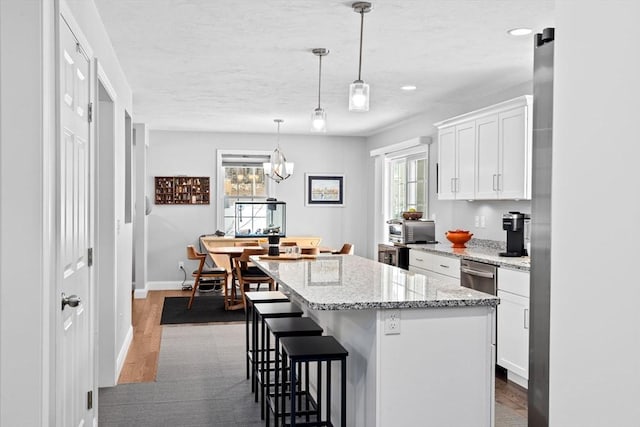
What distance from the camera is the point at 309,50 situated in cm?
450

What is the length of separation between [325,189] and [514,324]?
→ 5875 millimetres

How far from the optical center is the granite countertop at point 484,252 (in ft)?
14.6

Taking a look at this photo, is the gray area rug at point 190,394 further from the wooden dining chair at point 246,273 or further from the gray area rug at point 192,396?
the wooden dining chair at point 246,273

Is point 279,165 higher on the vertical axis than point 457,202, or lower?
higher

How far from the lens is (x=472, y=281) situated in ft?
16.4

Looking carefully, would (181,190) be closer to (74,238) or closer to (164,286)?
(164,286)

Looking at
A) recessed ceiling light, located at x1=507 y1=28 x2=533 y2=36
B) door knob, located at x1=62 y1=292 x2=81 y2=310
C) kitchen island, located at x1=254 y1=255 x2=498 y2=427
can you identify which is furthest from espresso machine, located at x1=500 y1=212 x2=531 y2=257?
door knob, located at x1=62 y1=292 x2=81 y2=310

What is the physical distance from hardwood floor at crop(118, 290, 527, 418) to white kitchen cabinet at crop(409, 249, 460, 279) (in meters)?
0.99

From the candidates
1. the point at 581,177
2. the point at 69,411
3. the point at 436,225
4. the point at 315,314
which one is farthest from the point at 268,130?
the point at 581,177

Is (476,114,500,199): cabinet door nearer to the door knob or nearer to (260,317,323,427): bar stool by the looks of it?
(260,317,323,427): bar stool

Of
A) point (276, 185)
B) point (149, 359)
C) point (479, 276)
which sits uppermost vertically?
point (276, 185)

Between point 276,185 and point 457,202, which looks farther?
point 276,185

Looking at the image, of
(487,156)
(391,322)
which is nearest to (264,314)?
(391,322)

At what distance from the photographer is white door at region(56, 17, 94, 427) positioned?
2.43 m
